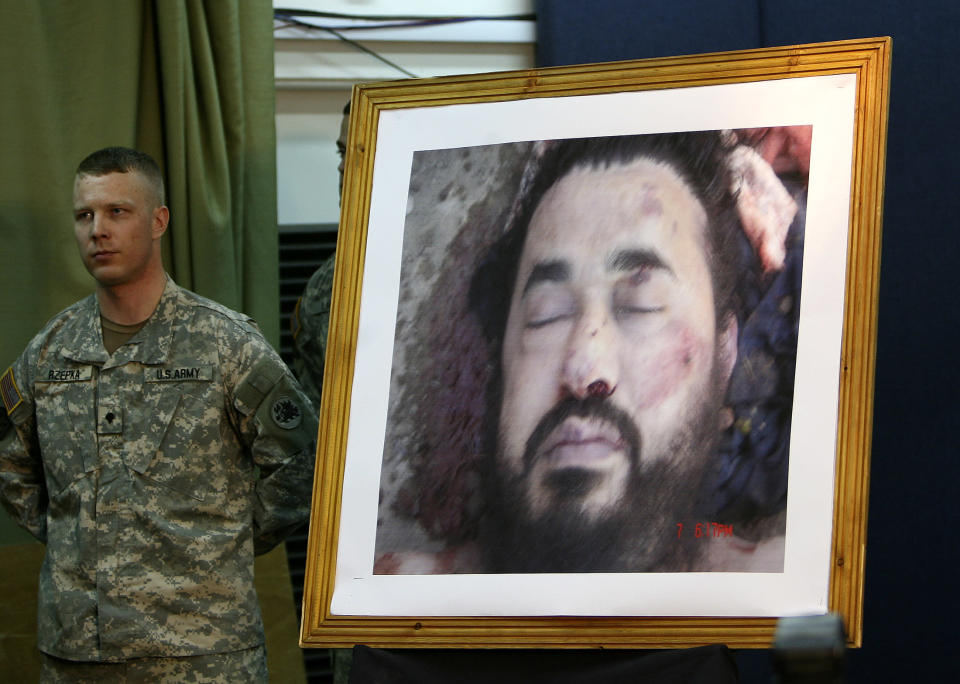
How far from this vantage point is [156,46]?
8.68 ft

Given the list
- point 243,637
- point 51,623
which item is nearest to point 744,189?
point 243,637

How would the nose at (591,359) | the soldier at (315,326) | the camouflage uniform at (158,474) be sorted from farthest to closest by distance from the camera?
1. the soldier at (315,326)
2. the camouflage uniform at (158,474)
3. the nose at (591,359)

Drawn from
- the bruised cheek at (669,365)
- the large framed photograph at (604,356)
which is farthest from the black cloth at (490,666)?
the bruised cheek at (669,365)

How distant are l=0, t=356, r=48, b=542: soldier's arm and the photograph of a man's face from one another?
0.77m

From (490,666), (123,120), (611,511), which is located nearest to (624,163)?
(611,511)

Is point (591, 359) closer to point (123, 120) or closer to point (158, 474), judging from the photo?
point (158, 474)

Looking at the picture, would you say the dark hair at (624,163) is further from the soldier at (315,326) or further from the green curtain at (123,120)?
the green curtain at (123,120)

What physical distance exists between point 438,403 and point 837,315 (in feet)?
1.76

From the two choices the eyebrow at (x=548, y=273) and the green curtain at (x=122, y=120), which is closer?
the eyebrow at (x=548, y=273)

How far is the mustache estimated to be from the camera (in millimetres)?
1507

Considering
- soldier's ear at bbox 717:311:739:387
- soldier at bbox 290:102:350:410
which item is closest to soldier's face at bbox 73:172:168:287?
soldier at bbox 290:102:350:410

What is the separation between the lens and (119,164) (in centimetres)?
195

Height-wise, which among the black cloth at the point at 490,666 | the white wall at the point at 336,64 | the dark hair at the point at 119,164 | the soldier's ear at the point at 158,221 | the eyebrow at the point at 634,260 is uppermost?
the white wall at the point at 336,64
